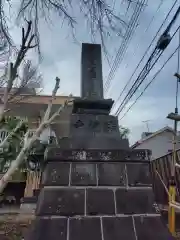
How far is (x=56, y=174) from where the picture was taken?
2432mm

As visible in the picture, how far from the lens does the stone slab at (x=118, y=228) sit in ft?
7.04

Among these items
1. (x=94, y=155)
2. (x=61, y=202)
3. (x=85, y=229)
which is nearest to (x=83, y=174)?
(x=94, y=155)

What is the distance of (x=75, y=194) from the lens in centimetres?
235

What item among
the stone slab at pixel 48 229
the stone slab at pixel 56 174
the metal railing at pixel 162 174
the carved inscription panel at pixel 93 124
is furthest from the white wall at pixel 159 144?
the stone slab at pixel 48 229

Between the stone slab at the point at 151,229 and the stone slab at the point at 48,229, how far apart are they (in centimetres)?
70

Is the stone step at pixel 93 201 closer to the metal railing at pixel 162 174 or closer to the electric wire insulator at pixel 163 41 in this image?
the metal railing at pixel 162 174

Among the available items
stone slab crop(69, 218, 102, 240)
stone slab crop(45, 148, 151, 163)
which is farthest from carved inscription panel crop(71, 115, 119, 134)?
stone slab crop(69, 218, 102, 240)

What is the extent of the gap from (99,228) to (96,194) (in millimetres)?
319

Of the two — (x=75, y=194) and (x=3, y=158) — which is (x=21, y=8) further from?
(x=3, y=158)

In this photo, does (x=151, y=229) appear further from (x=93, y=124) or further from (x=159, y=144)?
(x=159, y=144)

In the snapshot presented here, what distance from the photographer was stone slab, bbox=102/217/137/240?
7.04ft

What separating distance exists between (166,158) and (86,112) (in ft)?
7.29

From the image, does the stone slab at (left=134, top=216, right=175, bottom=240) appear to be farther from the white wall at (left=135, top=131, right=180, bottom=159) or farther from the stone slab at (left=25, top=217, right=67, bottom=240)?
the white wall at (left=135, top=131, right=180, bottom=159)

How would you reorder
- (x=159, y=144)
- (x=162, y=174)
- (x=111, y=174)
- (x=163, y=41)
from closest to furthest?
(x=111, y=174) → (x=163, y=41) → (x=162, y=174) → (x=159, y=144)
